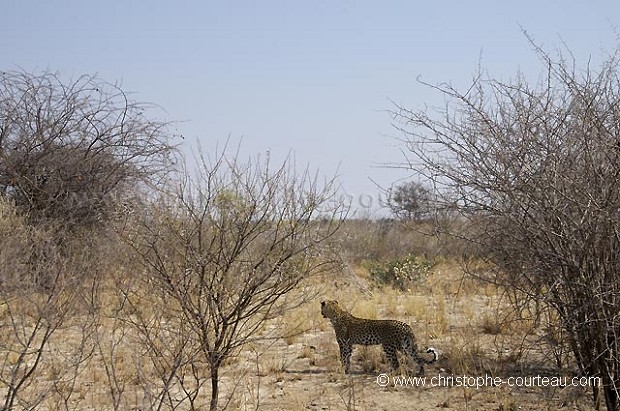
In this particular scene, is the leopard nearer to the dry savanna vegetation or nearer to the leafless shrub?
the dry savanna vegetation

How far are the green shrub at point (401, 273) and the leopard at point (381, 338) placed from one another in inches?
319

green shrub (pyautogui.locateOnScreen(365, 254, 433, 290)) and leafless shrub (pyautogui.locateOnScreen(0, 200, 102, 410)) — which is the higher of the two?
green shrub (pyautogui.locateOnScreen(365, 254, 433, 290))

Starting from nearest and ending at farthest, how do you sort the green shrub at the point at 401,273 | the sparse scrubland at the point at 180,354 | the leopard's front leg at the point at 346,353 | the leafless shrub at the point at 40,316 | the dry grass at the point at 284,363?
the leafless shrub at the point at 40,316 → the sparse scrubland at the point at 180,354 → the dry grass at the point at 284,363 → the leopard's front leg at the point at 346,353 → the green shrub at the point at 401,273

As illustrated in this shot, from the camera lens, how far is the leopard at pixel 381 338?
26.0ft

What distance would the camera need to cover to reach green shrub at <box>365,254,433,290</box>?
1666 cm

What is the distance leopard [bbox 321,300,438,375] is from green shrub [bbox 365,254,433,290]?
8.10 m

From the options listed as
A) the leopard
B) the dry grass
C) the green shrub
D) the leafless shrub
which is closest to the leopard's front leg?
the leopard

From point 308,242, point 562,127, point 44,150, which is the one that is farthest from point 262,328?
point 44,150

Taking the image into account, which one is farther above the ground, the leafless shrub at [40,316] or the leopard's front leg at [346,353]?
the leafless shrub at [40,316]

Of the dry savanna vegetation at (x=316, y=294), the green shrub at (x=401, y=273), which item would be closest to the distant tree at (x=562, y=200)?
the dry savanna vegetation at (x=316, y=294)

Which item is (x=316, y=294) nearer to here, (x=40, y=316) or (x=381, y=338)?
(x=381, y=338)

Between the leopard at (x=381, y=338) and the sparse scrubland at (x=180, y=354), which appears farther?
the leopard at (x=381, y=338)

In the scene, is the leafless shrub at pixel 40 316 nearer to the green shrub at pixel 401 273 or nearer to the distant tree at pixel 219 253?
the distant tree at pixel 219 253

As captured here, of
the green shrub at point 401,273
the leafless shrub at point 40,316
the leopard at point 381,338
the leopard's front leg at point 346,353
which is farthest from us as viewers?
the green shrub at point 401,273
